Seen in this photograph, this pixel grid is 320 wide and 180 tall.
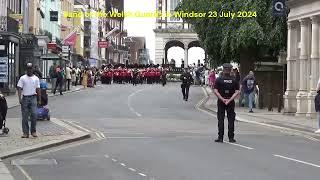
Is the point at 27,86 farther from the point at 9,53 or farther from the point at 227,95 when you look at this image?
the point at 9,53

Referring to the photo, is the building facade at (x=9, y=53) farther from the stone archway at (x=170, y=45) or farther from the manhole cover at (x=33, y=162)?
the stone archway at (x=170, y=45)

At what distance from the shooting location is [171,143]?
55.0ft

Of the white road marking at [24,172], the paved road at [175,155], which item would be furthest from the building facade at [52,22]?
the white road marking at [24,172]

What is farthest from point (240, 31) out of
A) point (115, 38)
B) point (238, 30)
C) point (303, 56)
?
point (115, 38)

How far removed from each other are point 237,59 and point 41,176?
25.7m

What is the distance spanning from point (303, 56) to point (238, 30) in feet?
16.3

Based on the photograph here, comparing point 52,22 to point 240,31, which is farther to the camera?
point 52,22

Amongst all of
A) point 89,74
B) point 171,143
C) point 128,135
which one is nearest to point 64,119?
point 128,135

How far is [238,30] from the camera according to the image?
32188 mm

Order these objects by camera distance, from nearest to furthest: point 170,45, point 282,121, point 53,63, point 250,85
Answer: point 282,121 → point 250,85 → point 53,63 → point 170,45

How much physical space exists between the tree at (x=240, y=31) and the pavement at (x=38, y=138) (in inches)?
458

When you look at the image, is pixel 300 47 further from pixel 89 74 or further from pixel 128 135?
pixel 89 74

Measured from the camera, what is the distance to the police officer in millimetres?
17141

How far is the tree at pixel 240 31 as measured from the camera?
104 feet
